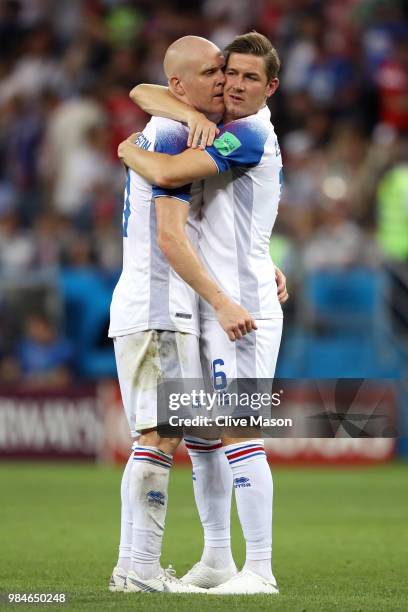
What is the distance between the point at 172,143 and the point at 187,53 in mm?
418

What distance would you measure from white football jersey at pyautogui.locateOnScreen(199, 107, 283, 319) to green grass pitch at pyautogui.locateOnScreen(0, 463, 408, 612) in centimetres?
135

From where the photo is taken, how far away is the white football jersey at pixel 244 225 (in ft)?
20.9

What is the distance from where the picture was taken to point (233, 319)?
6.09 m

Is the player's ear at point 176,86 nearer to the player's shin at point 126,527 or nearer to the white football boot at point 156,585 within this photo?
the player's shin at point 126,527

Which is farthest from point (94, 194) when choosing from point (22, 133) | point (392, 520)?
point (392, 520)

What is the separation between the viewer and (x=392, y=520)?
32.7 ft

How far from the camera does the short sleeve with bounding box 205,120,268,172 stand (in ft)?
20.4

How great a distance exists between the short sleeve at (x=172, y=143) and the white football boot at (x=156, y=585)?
1.68 meters

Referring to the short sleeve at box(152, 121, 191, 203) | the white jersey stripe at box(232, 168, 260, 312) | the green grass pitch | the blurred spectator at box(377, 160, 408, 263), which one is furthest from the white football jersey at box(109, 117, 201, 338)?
the blurred spectator at box(377, 160, 408, 263)

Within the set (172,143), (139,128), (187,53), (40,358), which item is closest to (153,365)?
(172,143)

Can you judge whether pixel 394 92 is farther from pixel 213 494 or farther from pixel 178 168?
pixel 178 168

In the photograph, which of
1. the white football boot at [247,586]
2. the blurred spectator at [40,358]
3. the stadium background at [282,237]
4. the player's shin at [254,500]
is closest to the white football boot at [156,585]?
the white football boot at [247,586]

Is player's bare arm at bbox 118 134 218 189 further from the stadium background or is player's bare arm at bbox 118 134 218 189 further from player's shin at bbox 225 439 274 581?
the stadium background

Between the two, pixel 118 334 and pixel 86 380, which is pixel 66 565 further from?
pixel 86 380
